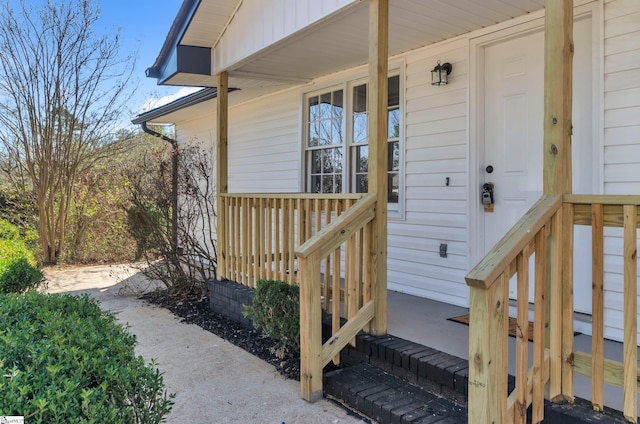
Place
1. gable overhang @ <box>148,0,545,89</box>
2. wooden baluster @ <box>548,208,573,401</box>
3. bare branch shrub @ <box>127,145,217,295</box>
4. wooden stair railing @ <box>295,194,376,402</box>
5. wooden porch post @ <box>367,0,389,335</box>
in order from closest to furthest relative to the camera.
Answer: wooden baluster @ <box>548,208,573,401</box> < wooden stair railing @ <box>295,194,376,402</box> < wooden porch post @ <box>367,0,389,335</box> < gable overhang @ <box>148,0,545,89</box> < bare branch shrub @ <box>127,145,217,295</box>

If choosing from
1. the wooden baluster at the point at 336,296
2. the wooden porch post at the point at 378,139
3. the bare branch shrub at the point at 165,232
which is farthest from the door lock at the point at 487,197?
the bare branch shrub at the point at 165,232

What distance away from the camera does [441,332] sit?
3398 mm

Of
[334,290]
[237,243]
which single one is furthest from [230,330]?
[334,290]

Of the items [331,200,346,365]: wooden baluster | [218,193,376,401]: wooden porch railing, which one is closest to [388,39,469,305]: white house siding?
[218,193,376,401]: wooden porch railing

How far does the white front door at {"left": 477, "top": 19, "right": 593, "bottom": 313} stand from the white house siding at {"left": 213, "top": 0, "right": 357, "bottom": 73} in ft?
4.77

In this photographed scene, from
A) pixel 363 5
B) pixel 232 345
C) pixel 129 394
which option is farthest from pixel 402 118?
pixel 129 394

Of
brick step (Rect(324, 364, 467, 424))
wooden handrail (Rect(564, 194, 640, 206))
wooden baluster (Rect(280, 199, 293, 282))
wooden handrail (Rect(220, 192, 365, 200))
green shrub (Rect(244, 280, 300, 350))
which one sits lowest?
brick step (Rect(324, 364, 467, 424))

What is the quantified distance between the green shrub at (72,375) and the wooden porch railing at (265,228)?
1875 mm

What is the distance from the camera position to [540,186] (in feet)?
12.0

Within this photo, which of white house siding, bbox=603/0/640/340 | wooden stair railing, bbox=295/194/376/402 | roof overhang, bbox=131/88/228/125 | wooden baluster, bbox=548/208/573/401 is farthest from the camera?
roof overhang, bbox=131/88/228/125

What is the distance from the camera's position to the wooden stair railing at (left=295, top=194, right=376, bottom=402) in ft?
9.49

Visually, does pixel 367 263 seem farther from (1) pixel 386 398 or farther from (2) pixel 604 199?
(2) pixel 604 199

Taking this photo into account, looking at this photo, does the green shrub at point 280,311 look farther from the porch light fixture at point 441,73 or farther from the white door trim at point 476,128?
the porch light fixture at point 441,73

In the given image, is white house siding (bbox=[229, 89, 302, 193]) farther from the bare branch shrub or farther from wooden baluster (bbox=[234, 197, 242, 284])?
wooden baluster (bbox=[234, 197, 242, 284])
